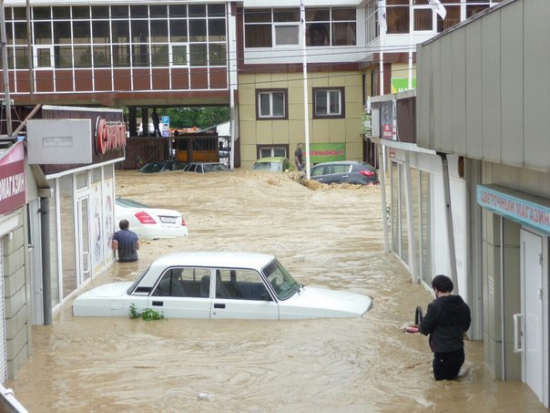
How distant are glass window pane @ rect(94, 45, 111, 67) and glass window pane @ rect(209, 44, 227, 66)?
474cm

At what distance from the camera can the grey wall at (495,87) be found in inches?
309

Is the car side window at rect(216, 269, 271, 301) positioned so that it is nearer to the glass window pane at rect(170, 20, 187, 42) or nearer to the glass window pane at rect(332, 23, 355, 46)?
the glass window pane at rect(170, 20, 187, 42)

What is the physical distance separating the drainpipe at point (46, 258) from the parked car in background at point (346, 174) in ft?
84.3

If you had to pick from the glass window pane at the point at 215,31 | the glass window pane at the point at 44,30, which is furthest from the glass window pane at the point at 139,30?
the glass window pane at the point at 44,30

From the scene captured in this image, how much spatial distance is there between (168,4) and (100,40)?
3.57 m

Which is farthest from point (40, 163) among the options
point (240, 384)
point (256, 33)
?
point (256, 33)

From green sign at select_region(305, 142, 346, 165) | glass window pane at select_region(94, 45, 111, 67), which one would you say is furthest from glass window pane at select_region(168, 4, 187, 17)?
green sign at select_region(305, 142, 346, 165)

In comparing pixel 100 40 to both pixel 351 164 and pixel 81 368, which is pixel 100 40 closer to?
pixel 351 164

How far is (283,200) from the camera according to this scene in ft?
117

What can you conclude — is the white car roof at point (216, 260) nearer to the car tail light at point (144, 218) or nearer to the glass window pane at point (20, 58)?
the car tail light at point (144, 218)

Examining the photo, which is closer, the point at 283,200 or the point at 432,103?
the point at 432,103

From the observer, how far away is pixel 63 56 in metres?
45.6

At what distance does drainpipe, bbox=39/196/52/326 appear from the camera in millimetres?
14094

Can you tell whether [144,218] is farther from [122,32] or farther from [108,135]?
[122,32]
